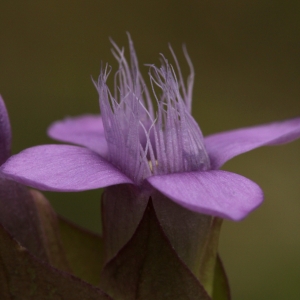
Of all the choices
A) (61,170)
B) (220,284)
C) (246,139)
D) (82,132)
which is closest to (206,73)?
(82,132)

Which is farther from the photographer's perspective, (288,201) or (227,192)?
(288,201)

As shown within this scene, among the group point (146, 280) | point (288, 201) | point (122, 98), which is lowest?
point (288, 201)

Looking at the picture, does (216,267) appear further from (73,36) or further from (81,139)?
(73,36)

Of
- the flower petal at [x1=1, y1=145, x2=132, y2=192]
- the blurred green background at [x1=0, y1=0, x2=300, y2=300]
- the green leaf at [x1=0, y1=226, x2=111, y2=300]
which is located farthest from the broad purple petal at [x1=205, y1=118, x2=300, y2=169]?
the blurred green background at [x1=0, y1=0, x2=300, y2=300]

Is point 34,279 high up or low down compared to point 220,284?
up

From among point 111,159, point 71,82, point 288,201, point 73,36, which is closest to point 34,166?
point 111,159

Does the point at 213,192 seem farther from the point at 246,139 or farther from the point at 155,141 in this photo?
the point at 246,139
